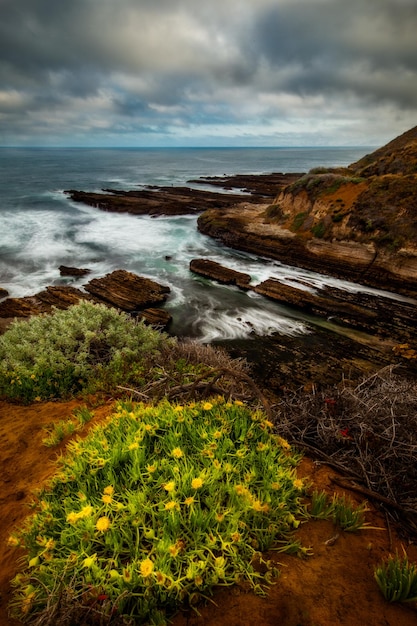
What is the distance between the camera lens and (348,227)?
69.5ft

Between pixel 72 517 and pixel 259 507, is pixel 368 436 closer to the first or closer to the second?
pixel 259 507

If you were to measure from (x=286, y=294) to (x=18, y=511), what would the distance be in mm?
16200

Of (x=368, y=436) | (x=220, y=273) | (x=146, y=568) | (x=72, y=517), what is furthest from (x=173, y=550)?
(x=220, y=273)

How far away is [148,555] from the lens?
5.52 feet

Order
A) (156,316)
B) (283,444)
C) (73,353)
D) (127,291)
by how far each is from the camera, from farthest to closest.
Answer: (127,291), (156,316), (73,353), (283,444)

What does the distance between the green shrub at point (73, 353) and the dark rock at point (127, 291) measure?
7520 millimetres

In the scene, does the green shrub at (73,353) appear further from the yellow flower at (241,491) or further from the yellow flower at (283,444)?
the yellow flower at (241,491)

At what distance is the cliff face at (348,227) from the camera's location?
734 inches

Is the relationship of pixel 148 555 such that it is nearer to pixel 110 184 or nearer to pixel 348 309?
pixel 348 309

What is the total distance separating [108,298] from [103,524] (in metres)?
15.7

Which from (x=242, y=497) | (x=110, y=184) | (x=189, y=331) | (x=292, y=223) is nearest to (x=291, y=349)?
(x=189, y=331)

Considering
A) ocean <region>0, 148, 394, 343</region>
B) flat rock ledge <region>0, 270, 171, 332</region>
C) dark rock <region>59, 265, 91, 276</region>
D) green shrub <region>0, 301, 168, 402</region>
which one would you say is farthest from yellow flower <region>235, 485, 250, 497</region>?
dark rock <region>59, 265, 91, 276</region>

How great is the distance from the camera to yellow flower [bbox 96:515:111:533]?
177cm

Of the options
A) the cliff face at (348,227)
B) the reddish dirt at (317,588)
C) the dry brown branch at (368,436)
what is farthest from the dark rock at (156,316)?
the reddish dirt at (317,588)
